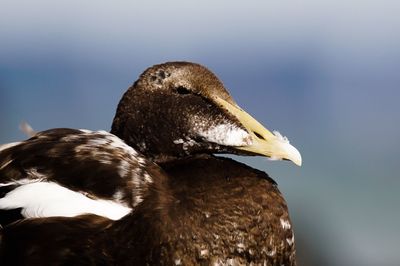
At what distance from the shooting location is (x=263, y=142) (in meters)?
5.42

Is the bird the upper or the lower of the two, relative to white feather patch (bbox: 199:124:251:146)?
lower

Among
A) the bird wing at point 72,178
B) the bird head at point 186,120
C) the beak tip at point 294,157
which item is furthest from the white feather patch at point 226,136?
the bird wing at point 72,178

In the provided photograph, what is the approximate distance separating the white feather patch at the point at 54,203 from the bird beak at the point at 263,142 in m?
0.79

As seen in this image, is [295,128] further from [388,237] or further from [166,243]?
[166,243]

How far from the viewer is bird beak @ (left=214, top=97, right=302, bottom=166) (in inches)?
211

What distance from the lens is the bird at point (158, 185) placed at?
15.9 ft

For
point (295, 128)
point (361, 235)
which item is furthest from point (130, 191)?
point (295, 128)

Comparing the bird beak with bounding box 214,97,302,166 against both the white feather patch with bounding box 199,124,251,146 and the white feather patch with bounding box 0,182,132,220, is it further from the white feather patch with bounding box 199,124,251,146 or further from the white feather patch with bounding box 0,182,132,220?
the white feather patch with bounding box 0,182,132,220

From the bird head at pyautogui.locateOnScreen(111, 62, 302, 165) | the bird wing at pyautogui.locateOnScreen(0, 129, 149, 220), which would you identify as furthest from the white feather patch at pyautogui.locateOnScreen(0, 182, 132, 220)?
the bird head at pyautogui.locateOnScreen(111, 62, 302, 165)

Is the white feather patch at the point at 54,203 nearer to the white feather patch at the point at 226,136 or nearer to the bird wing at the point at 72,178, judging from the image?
the bird wing at the point at 72,178

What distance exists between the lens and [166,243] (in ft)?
15.9

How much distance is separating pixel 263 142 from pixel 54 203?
1.08m

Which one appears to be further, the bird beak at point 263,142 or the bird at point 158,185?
the bird beak at point 263,142

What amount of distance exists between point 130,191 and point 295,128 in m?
34.2
